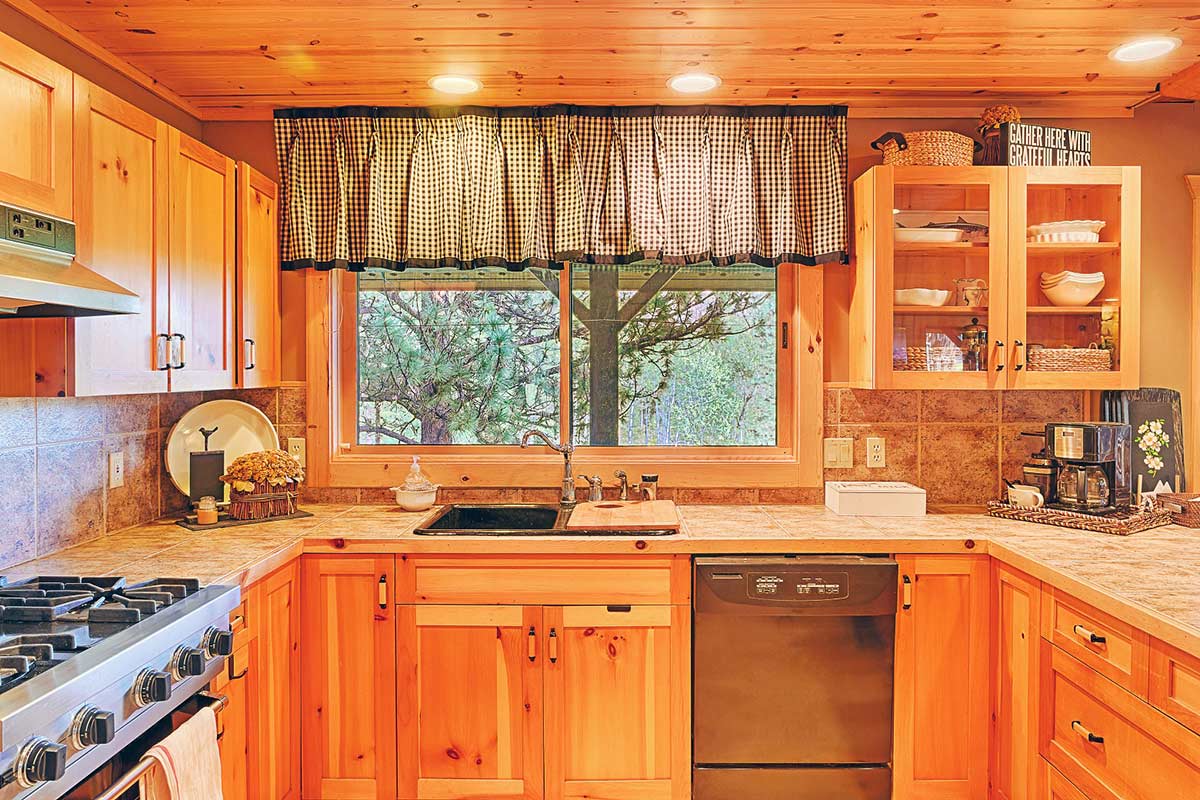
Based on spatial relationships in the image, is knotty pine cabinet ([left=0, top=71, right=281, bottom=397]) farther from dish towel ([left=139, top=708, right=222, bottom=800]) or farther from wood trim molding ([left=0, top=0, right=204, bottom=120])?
dish towel ([left=139, top=708, right=222, bottom=800])

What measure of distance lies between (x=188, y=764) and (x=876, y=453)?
240 centimetres

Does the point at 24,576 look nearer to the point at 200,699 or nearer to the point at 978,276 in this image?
the point at 200,699

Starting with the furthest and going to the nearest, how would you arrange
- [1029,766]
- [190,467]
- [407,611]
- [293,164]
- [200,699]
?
[293,164]
[190,467]
[407,611]
[1029,766]
[200,699]

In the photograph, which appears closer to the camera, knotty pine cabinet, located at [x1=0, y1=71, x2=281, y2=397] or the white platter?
knotty pine cabinet, located at [x1=0, y1=71, x2=281, y2=397]

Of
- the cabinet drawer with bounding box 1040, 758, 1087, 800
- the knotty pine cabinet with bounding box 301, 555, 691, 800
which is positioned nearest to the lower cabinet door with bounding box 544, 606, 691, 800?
the knotty pine cabinet with bounding box 301, 555, 691, 800

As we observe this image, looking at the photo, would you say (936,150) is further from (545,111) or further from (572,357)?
(572,357)

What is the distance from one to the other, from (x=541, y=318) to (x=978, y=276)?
155 cm

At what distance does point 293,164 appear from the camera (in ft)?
10.0

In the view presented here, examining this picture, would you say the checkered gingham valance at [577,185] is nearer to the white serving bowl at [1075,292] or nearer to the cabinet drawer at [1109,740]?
the white serving bowl at [1075,292]

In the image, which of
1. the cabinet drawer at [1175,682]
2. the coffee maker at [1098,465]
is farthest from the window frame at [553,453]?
the cabinet drawer at [1175,682]

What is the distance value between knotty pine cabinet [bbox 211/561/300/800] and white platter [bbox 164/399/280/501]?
54cm

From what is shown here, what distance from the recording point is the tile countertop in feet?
6.75

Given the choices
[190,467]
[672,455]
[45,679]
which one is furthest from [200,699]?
[672,455]

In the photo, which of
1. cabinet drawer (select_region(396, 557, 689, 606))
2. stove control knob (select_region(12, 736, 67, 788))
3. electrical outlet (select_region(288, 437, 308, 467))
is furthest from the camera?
electrical outlet (select_region(288, 437, 308, 467))
